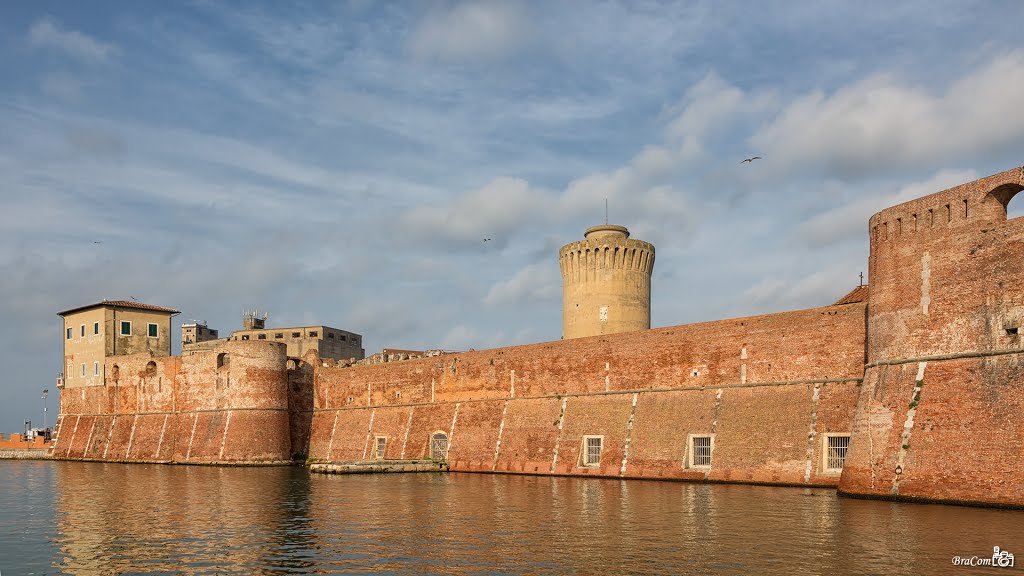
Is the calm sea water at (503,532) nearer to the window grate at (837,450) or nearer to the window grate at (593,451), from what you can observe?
the window grate at (837,450)

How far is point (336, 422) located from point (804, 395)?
32.2 metres

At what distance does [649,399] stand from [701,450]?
139 inches

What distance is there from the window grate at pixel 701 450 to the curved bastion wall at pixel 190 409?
94.8 ft

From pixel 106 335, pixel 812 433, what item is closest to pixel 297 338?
pixel 106 335

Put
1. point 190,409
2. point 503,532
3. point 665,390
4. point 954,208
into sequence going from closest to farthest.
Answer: point 503,532 → point 954,208 → point 665,390 → point 190,409

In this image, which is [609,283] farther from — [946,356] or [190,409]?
[946,356]

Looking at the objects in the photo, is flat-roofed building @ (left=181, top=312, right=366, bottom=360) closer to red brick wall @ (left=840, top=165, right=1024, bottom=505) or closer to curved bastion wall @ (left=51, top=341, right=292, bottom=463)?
curved bastion wall @ (left=51, top=341, right=292, bottom=463)

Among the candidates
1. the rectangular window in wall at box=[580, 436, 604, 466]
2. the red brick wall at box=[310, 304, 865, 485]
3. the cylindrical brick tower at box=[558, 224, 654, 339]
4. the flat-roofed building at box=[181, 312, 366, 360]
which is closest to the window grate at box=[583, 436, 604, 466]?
the rectangular window in wall at box=[580, 436, 604, 466]

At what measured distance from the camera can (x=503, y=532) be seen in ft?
65.0

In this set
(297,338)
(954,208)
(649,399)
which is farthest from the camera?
(297,338)

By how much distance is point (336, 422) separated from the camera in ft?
172

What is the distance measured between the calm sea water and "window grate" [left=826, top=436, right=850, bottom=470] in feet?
6.06

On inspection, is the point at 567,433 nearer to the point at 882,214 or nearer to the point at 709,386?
the point at 709,386

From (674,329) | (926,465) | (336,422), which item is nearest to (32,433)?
(336,422)
